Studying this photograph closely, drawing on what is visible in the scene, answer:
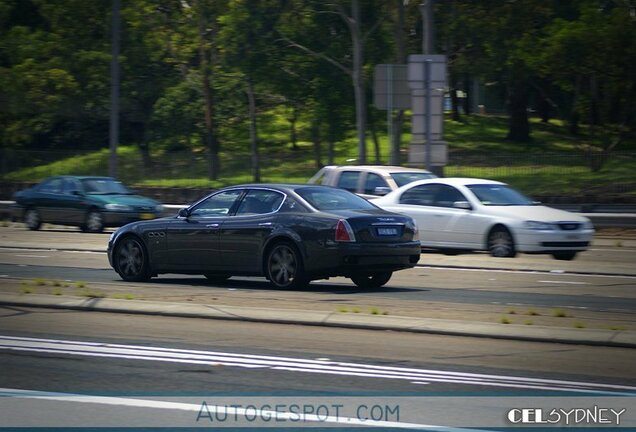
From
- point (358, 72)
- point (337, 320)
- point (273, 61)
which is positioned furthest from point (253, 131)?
point (337, 320)

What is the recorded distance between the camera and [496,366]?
9.69 m

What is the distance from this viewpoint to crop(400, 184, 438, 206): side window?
22234 mm

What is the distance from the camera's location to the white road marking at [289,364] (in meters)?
8.76

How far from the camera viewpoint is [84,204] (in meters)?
31.0

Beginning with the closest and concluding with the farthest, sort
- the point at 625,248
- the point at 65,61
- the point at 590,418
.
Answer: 1. the point at 590,418
2. the point at 625,248
3. the point at 65,61

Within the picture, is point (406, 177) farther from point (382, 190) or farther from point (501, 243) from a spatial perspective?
point (501, 243)

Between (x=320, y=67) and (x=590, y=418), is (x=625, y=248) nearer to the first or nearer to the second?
(x=590, y=418)

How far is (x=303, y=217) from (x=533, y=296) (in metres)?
3.31

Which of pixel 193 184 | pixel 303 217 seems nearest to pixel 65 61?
pixel 193 184

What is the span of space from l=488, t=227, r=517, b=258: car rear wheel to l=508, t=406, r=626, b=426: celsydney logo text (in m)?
13.2

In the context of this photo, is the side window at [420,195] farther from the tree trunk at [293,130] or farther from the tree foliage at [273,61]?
the tree trunk at [293,130]

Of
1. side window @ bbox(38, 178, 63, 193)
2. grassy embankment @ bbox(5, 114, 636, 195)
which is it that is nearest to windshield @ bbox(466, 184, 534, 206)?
side window @ bbox(38, 178, 63, 193)

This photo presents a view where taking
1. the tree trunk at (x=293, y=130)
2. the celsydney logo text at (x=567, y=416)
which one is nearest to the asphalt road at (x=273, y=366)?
the celsydney logo text at (x=567, y=416)

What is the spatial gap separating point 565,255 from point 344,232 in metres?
7.28
